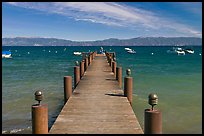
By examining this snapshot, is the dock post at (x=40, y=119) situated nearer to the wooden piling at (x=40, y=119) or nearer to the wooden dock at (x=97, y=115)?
the wooden piling at (x=40, y=119)

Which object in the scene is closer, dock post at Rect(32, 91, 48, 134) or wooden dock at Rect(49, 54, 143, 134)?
dock post at Rect(32, 91, 48, 134)

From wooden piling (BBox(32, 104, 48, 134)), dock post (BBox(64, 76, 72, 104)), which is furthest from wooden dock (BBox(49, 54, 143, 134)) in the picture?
wooden piling (BBox(32, 104, 48, 134))

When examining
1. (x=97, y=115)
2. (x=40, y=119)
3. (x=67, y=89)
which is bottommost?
(x=97, y=115)

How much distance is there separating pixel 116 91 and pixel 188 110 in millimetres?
5853

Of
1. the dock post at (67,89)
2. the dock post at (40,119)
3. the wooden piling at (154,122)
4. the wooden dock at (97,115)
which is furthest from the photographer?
the dock post at (67,89)

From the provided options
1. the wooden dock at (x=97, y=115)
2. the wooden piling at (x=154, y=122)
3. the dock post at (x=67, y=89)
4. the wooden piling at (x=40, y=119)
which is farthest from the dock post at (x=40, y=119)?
the dock post at (x=67, y=89)

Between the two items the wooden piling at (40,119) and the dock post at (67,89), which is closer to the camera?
the wooden piling at (40,119)

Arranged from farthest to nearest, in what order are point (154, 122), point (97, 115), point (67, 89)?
point (67, 89), point (97, 115), point (154, 122)

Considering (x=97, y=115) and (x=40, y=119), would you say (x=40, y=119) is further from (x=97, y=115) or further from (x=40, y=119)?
(x=97, y=115)

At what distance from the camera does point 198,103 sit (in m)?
19.1

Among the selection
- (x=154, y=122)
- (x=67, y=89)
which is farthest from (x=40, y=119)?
(x=67, y=89)

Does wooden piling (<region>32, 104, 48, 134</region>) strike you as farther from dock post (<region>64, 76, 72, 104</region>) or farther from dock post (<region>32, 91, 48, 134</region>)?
dock post (<region>64, 76, 72, 104</region>)

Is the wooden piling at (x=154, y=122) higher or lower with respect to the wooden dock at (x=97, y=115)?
higher

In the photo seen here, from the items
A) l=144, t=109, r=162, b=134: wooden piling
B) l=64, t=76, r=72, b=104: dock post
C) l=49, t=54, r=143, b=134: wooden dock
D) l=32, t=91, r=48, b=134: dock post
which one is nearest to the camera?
l=144, t=109, r=162, b=134: wooden piling
